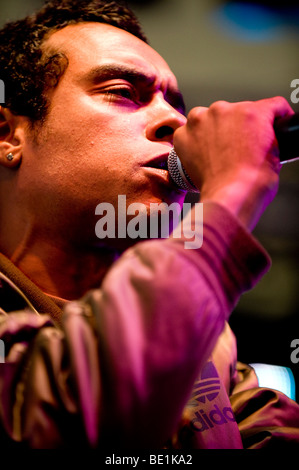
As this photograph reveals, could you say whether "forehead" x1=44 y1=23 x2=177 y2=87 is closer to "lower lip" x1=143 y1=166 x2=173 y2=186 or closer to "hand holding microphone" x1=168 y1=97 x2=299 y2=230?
"lower lip" x1=143 y1=166 x2=173 y2=186

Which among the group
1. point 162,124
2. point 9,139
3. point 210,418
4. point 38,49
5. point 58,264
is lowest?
point 210,418

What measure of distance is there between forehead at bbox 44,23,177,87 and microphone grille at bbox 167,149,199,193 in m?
0.37

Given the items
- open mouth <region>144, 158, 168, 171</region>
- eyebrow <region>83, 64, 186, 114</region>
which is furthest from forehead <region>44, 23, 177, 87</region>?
open mouth <region>144, 158, 168, 171</region>

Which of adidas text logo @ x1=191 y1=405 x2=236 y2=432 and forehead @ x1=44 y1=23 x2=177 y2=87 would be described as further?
forehead @ x1=44 y1=23 x2=177 y2=87

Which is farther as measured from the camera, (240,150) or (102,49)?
(102,49)

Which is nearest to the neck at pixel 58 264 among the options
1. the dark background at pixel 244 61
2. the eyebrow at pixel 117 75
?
the eyebrow at pixel 117 75

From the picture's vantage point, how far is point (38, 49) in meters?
1.38

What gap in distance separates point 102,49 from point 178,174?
0.51m

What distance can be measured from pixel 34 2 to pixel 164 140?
1.30m

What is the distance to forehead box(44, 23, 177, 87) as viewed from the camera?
125cm

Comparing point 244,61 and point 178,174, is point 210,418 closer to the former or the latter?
point 178,174

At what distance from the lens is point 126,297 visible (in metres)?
0.60

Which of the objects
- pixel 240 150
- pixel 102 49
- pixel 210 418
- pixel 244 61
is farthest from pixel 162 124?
pixel 244 61

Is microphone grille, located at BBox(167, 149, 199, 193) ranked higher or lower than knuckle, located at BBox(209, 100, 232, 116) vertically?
lower
